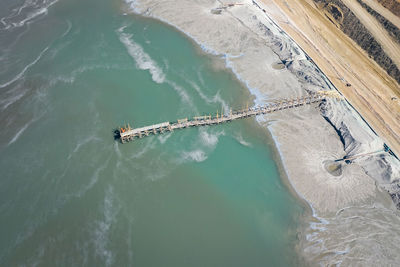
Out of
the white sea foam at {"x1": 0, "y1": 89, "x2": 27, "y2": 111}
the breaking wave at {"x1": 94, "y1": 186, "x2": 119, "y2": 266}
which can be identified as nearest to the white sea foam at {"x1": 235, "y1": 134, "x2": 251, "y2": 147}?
the breaking wave at {"x1": 94, "y1": 186, "x2": 119, "y2": 266}

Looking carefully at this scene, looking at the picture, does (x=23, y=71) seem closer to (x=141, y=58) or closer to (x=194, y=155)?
(x=141, y=58)

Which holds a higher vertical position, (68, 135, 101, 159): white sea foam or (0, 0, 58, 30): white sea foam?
(68, 135, 101, 159): white sea foam

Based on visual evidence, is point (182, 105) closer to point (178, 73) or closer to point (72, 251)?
point (178, 73)

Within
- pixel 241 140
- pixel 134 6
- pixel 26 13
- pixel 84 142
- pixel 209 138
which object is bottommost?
pixel 26 13

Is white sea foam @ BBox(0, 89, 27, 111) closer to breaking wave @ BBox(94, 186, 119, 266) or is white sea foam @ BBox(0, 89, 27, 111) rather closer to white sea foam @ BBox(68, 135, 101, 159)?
white sea foam @ BBox(68, 135, 101, 159)

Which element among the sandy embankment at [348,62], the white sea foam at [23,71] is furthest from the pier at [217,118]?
the white sea foam at [23,71]

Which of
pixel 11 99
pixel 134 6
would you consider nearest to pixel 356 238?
pixel 11 99
